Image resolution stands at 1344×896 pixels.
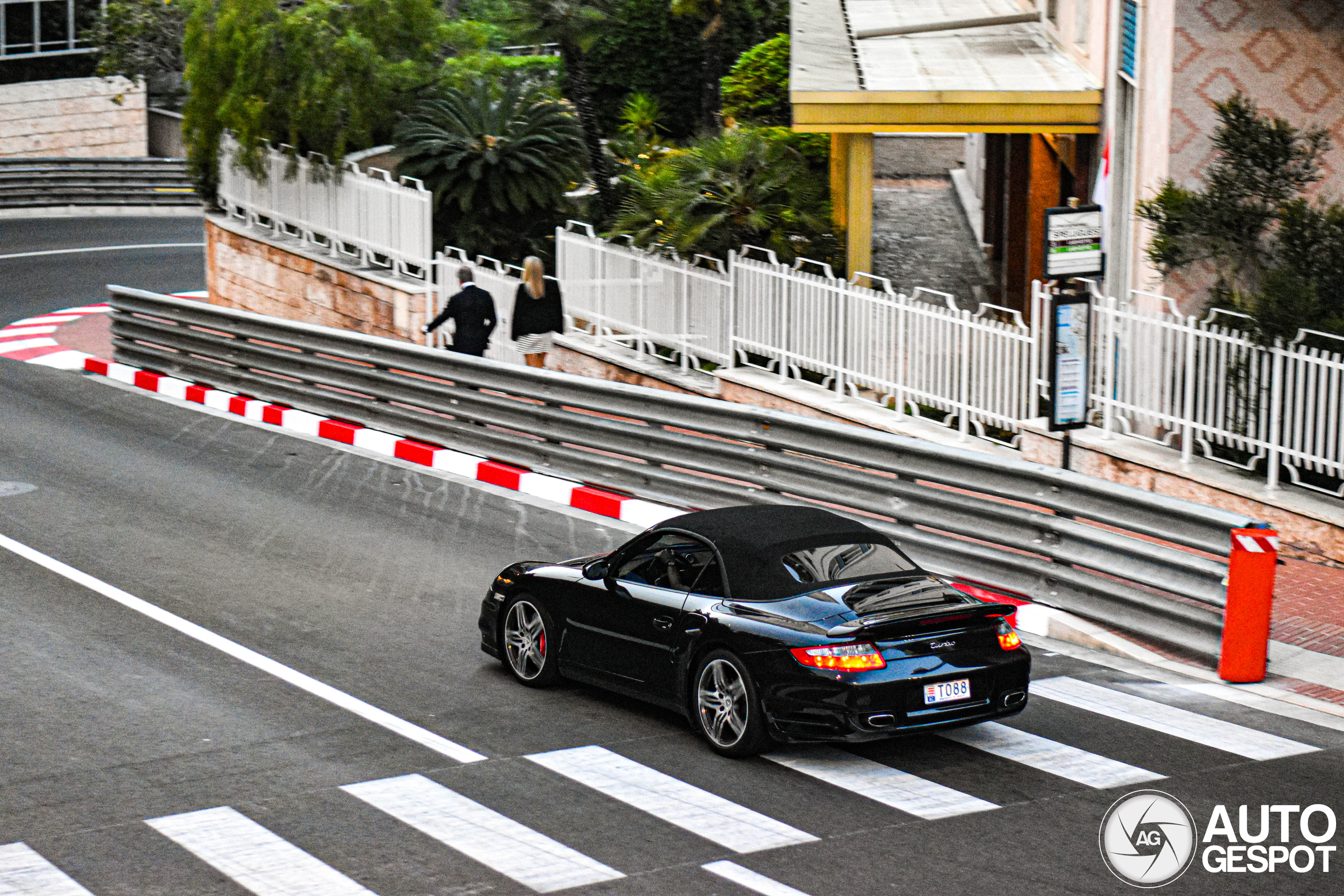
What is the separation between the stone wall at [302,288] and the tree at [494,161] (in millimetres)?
1845

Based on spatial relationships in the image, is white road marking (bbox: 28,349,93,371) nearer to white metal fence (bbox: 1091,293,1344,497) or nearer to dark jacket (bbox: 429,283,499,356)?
dark jacket (bbox: 429,283,499,356)

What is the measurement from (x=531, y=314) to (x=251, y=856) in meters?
11.3

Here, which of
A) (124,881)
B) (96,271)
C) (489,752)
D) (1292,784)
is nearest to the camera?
(124,881)

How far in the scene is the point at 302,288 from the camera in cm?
2266

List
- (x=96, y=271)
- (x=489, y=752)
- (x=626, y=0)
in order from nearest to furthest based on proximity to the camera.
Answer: (x=489, y=752) → (x=626, y=0) → (x=96, y=271)

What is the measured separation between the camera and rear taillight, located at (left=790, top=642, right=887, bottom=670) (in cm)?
786

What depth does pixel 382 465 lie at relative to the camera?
53.4ft

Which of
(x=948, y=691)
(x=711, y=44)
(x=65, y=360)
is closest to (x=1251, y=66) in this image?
(x=948, y=691)

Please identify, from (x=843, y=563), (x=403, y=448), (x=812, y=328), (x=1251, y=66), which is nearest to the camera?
(x=843, y=563)

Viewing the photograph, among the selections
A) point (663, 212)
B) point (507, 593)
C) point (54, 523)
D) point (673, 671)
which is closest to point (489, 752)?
point (673, 671)

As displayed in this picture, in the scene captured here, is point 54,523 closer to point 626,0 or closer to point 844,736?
point 844,736

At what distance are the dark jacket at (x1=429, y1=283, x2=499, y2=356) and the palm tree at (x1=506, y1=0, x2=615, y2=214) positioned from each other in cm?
636

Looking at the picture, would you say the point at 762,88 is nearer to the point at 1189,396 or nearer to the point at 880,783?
the point at 1189,396

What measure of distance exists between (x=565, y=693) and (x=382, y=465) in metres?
7.27
